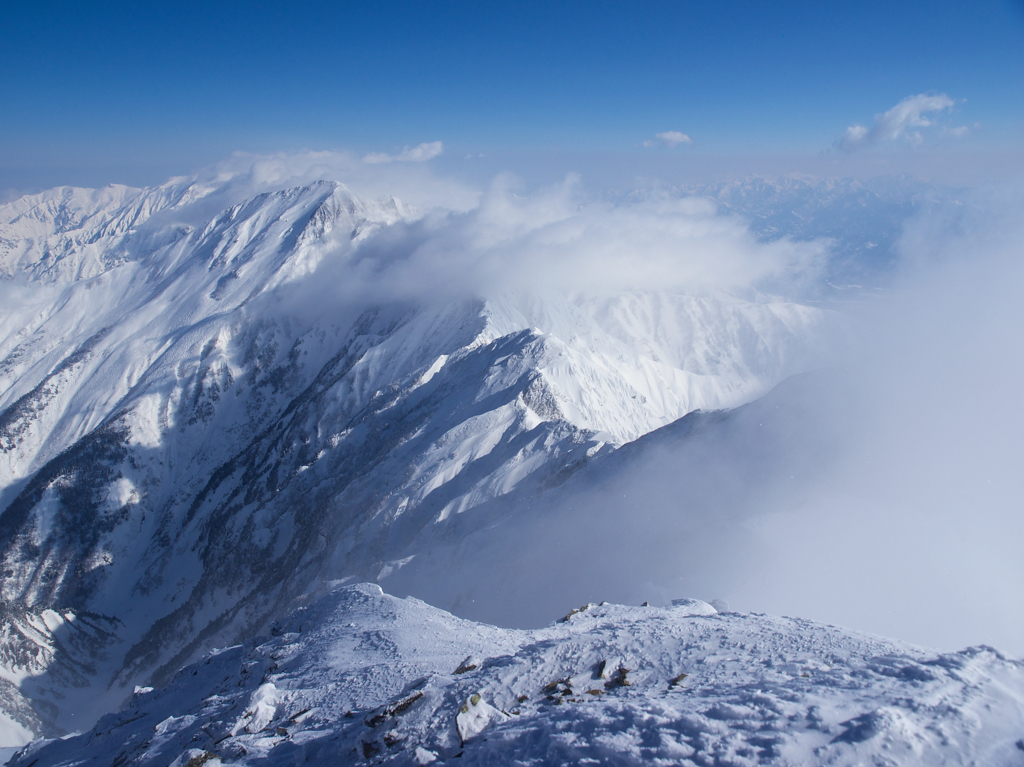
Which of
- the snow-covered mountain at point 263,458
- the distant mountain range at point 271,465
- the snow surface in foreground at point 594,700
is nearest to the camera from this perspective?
the snow surface in foreground at point 594,700

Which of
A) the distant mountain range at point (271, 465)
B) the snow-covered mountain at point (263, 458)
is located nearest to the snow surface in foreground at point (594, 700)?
the distant mountain range at point (271, 465)

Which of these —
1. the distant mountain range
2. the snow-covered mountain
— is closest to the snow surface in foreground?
the distant mountain range

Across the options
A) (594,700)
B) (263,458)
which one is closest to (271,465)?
(263,458)

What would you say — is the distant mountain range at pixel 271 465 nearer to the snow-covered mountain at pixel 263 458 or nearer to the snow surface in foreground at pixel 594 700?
the snow-covered mountain at pixel 263 458

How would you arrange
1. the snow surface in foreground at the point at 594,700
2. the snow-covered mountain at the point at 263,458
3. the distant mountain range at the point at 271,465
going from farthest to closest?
the snow-covered mountain at the point at 263,458 → the distant mountain range at the point at 271,465 → the snow surface in foreground at the point at 594,700

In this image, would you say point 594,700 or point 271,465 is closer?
point 594,700

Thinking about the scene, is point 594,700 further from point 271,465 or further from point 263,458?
point 263,458
